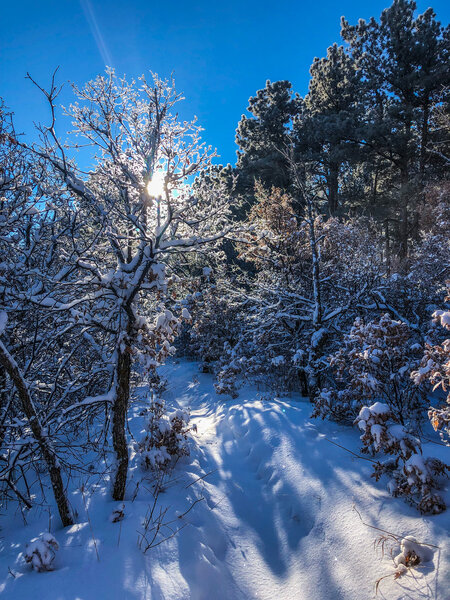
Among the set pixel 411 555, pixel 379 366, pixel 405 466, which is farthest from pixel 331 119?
pixel 411 555

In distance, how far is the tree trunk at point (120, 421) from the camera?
3773mm

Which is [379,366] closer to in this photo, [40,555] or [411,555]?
[411,555]

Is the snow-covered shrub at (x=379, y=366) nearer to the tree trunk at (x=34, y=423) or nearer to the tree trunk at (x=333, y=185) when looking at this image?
the tree trunk at (x=34, y=423)

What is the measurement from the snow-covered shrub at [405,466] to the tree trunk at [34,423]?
353 centimetres

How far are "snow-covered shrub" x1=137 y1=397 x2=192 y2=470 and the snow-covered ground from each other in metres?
0.23

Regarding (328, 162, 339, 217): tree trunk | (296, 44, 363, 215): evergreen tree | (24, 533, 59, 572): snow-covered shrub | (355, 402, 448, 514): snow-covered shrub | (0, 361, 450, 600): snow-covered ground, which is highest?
(296, 44, 363, 215): evergreen tree

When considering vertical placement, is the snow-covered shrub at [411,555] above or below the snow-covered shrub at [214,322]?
below

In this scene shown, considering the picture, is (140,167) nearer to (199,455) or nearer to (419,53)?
(199,455)

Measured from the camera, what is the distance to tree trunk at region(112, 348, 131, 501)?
3.77 m

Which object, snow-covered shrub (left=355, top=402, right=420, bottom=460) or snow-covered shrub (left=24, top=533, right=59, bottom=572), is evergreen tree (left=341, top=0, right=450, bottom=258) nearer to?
snow-covered shrub (left=355, top=402, right=420, bottom=460)

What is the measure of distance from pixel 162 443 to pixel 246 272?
226 inches

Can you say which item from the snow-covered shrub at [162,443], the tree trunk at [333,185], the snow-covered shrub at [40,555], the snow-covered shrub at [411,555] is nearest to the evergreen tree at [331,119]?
the tree trunk at [333,185]

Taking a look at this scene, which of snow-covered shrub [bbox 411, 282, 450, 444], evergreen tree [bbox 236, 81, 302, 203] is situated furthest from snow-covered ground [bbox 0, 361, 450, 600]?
evergreen tree [bbox 236, 81, 302, 203]

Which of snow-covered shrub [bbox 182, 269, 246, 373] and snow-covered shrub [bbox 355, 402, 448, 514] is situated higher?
snow-covered shrub [bbox 182, 269, 246, 373]
